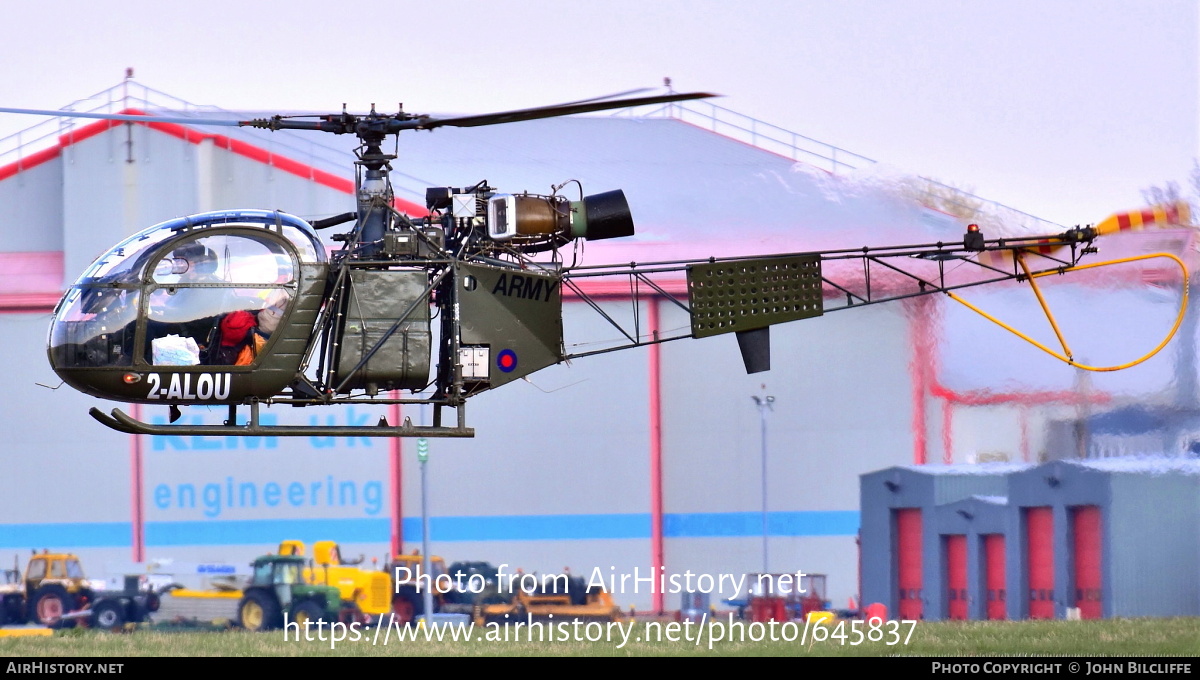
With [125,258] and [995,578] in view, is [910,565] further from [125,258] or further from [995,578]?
[125,258]

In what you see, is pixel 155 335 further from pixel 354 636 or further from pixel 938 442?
pixel 938 442

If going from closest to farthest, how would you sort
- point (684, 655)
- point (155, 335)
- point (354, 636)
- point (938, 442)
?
1. point (155, 335)
2. point (684, 655)
3. point (354, 636)
4. point (938, 442)

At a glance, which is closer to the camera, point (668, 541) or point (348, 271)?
point (348, 271)

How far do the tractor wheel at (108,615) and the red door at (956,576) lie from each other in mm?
11917

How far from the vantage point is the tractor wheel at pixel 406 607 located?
20906 mm

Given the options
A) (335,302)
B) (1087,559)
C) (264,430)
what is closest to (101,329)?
(264,430)

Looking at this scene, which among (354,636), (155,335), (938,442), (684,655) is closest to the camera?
(155,335)

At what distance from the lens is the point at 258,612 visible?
20.7 meters

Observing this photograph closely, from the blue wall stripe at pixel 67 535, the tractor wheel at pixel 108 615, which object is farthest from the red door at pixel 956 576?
the blue wall stripe at pixel 67 535

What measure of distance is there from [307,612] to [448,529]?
92.9 inches

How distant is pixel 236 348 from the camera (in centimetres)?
1052
